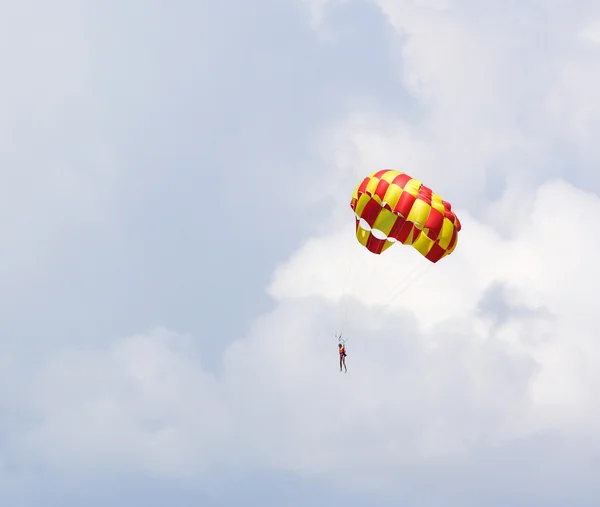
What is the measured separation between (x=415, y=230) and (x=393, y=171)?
5644mm

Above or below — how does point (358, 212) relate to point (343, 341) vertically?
above

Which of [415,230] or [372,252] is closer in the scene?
[415,230]

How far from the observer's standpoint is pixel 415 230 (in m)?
99.7

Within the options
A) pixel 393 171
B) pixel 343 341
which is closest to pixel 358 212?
pixel 393 171

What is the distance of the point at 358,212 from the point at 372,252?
5592 millimetres

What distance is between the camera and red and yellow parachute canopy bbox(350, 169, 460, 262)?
98188 mm

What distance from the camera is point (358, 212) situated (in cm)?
10194

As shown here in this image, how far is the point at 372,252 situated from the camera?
4186 inches

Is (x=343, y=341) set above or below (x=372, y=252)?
below

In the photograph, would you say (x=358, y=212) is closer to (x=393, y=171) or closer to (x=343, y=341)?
(x=393, y=171)

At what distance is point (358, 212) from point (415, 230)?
5128 mm

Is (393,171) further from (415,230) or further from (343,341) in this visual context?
(343,341)

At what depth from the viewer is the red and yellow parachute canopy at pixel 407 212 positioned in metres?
98.2

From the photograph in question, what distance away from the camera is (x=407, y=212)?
98.2m
